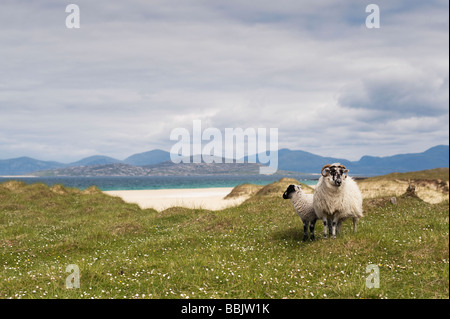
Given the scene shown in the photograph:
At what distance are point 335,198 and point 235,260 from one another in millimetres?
4845

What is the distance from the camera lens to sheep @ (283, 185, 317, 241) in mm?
14625

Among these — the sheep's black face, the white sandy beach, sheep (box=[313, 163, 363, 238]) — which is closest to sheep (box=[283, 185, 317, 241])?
the sheep's black face

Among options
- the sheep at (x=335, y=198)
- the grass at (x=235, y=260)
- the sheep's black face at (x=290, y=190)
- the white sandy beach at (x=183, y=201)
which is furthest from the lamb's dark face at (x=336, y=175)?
the white sandy beach at (x=183, y=201)

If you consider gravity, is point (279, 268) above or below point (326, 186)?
below

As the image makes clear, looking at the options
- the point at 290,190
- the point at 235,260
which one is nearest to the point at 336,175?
the point at 290,190

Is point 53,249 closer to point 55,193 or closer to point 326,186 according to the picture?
point 326,186

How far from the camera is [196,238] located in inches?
655

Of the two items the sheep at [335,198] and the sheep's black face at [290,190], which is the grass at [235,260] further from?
the sheep's black face at [290,190]

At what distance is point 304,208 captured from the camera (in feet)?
48.5

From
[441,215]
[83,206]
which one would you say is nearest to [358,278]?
[441,215]

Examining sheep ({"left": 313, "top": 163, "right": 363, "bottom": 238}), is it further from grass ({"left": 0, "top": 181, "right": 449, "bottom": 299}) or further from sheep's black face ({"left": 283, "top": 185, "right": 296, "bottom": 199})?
sheep's black face ({"left": 283, "top": 185, "right": 296, "bottom": 199})
